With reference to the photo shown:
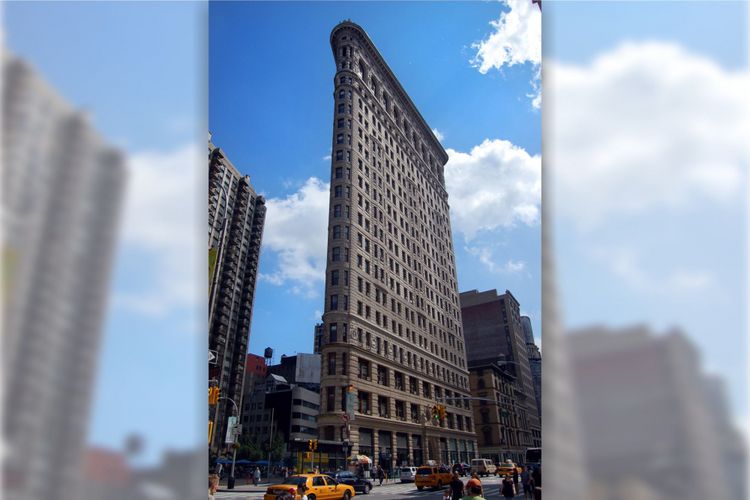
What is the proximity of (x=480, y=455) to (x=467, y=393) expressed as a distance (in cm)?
912

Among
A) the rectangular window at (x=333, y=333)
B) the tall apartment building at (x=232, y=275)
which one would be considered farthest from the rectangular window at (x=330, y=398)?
the tall apartment building at (x=232, y=275)

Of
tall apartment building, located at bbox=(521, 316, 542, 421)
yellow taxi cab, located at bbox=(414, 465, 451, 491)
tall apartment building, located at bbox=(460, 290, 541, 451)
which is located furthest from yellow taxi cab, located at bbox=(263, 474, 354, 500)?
tall apartment building, located at bbox=(521, 316, 542, 421)

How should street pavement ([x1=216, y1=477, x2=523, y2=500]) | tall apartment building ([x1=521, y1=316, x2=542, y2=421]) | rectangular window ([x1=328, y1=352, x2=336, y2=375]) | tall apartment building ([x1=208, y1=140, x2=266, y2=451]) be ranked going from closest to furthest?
street pavement ([x1=216, y1=477, x2=523, y2=500]), rectangular window ([x1=328, y1=352, x2=336, y2=375]), tall apartment building ([x1=208, y1=140, x2=266, y2=451]), tall apartment building ([x1=521, y1=316, x2=542, y2=421])

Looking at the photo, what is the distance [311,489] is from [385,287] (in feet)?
108

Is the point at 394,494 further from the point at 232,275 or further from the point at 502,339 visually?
the point at 232,275

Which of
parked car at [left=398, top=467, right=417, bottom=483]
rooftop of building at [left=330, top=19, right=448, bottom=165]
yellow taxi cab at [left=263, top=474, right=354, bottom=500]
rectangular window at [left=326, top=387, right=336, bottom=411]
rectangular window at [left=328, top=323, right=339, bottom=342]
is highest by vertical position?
rooftop of building at [left=330, top=19, right=448, bottom=165]

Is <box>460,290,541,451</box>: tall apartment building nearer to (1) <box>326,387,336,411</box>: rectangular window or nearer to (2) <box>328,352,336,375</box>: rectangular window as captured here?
(2) <box>328,352,336,375</box>: rectangular window
